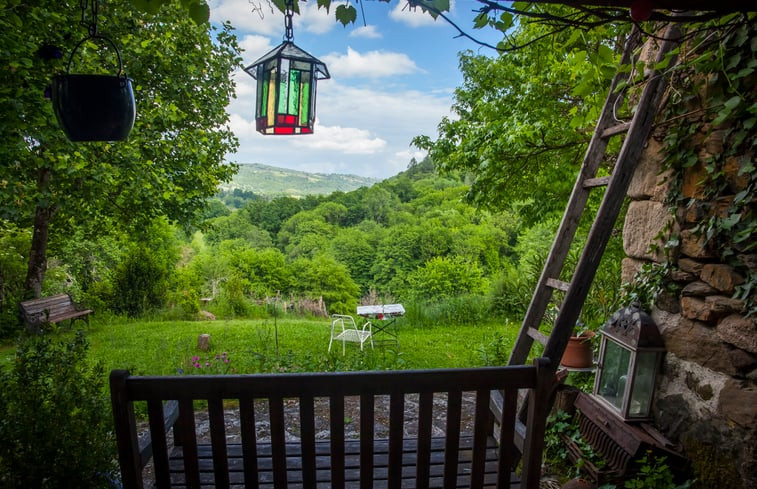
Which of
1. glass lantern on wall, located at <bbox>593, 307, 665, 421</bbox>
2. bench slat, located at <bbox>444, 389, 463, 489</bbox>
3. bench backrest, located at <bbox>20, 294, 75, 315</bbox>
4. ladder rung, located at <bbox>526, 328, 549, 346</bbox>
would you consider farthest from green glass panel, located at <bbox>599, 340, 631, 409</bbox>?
bench backrest, located at <bbox>20, 294, 75, 315</bbox>

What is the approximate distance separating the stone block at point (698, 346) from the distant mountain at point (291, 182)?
19.4 m

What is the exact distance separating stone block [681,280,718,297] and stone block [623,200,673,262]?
19 cm

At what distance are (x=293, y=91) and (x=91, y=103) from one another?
33.6 inches

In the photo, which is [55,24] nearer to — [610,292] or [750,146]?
[750,146]

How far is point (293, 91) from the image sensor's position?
2039mm

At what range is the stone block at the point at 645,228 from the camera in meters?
1.91

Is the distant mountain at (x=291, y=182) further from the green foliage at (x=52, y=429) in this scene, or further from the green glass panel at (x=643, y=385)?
the green glass panel at (x=643, y=385)

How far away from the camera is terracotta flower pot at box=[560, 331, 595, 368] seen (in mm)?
2564

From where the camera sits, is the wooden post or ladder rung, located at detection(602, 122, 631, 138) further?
ladder rung, located at detection(602, 122, 631, 138)

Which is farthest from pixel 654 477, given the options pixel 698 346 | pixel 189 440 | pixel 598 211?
pixel 189 440

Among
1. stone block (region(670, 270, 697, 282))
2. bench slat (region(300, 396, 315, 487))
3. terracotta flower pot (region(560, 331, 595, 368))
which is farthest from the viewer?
terracotta flower pot (region(560, 331, 595, 368))

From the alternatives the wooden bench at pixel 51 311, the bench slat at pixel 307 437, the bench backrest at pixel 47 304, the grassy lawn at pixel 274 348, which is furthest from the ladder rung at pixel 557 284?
the bench backrest at pixel 47 304

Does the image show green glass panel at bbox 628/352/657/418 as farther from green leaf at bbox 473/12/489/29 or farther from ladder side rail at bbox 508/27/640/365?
green leaf at bbox 473/12/489/29

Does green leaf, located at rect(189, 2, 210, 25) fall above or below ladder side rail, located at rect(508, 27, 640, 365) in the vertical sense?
above
